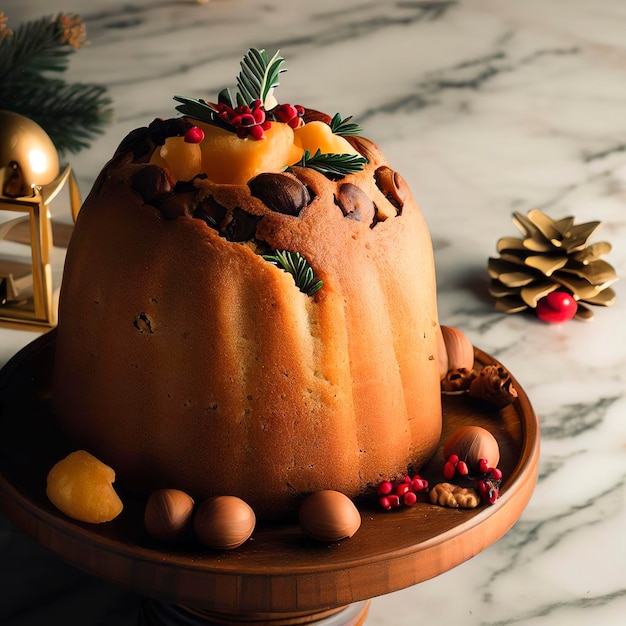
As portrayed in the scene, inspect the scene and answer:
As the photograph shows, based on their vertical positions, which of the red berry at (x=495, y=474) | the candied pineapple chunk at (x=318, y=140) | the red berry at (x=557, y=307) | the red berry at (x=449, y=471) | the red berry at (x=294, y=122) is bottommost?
the red berry at (x=557, y=307)

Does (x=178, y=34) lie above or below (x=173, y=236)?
below

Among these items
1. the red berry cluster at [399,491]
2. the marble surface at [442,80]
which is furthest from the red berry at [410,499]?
the marble surface at [442,80]

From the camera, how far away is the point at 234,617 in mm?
948

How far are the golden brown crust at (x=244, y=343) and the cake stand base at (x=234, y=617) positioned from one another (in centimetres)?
13

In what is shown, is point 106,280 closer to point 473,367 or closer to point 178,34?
point 473,367

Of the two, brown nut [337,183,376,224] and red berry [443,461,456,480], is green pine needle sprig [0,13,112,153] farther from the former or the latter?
red berry [443,461,456,480]

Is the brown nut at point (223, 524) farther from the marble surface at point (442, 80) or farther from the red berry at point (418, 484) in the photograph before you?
the marble surface at point (442, 80)

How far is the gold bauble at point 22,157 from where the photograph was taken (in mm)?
1405

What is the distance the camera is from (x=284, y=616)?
0.96 m

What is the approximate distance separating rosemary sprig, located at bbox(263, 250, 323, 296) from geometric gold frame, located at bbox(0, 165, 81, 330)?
0.62m

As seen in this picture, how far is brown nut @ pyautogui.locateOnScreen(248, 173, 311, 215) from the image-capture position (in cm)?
85

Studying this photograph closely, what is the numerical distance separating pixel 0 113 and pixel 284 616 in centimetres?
86

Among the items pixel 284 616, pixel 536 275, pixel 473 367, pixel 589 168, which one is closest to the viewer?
pixel 284 616

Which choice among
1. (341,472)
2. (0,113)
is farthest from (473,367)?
(0,113)
